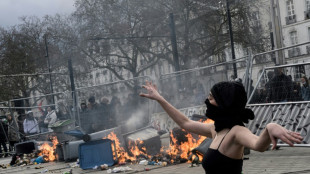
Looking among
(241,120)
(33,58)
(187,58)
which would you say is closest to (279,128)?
(241,120)

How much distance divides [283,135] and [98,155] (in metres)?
9.16

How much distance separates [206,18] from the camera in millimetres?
30922

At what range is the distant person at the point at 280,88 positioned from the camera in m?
9.76

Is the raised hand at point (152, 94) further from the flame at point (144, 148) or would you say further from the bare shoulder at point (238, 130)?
the flame at point (144, 148)

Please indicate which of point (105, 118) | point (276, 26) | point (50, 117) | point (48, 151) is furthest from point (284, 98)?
point (50, 117)

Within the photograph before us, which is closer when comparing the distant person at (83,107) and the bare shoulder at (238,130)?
the bare shoulder at (238,130)

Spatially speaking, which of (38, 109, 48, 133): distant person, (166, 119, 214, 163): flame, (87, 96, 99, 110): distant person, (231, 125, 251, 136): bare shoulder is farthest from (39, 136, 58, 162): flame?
(231, 125, 251, 136): bare shoulder

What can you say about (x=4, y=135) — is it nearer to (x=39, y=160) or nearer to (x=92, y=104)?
(x=39, y=160)

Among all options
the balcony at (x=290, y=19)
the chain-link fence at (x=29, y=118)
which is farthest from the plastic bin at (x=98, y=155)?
the balcony at (x=290, y=19)

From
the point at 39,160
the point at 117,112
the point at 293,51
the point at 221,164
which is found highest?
the point at 293,51

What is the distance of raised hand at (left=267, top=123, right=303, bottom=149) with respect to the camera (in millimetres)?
2295

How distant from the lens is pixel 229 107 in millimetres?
3047

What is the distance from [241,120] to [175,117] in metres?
0.89

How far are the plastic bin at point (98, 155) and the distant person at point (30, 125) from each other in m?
Answer: 7.13
